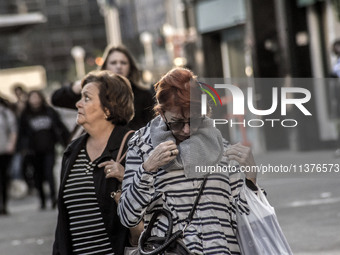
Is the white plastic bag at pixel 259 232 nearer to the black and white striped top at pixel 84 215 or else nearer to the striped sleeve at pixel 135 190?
the striped sleeve at pixel 135 190

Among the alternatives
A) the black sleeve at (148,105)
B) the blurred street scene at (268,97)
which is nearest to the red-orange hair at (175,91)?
the blurred street scene at (268,97)

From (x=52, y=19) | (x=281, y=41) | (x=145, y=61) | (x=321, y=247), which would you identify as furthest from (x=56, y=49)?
(x=321, y=247)

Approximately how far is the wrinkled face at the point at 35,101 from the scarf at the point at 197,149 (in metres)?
10.6

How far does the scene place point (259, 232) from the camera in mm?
4367

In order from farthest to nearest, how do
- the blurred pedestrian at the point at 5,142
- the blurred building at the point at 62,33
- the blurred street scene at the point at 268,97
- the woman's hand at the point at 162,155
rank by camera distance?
1. the blurred building at the point at 62,33
2. the blurred pedestrian at the point at 5,142
3. the blurred street scene at the point at 268,97
4. the woman's hand at the point at 162,155

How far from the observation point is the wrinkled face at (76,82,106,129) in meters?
5.55

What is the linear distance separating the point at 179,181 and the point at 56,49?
95484 mm

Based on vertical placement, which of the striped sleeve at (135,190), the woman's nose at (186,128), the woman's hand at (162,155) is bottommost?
the striped sleeve at (135,190)

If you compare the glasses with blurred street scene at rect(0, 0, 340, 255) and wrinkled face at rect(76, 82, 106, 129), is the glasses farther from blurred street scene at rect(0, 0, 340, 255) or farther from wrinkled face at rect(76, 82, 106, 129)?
wrinkled face at rect(76, 82, 106, 129)

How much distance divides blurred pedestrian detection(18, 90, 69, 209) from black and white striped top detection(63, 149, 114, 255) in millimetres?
9445

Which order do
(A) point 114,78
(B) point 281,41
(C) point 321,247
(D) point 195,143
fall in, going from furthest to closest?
(B) point 281,41, (C) point 321,247, (A) point 114,78, (D) point 195,143

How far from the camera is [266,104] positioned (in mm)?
4707

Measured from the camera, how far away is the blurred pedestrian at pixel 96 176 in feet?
17.4

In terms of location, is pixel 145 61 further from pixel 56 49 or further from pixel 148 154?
pixel 148 154
